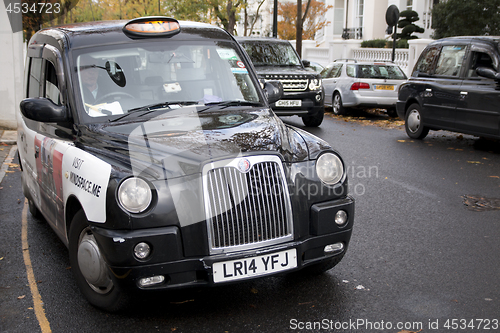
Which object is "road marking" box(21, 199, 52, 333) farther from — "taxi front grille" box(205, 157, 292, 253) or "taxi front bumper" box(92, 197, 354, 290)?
"taxi front grille" box(205, 157, 292, 253)

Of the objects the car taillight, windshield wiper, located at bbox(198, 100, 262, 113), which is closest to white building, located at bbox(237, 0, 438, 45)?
the car taillight

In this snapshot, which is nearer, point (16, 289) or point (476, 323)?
point (476, 323)

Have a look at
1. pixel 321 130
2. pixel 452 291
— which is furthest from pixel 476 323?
pixel 321 130

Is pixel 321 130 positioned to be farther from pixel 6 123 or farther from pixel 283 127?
pixel 283 127

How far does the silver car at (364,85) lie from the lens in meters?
15.6

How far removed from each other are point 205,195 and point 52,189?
5.56 ft

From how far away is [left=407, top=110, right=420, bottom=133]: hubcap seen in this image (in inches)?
461

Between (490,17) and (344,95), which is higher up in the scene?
(490,17)

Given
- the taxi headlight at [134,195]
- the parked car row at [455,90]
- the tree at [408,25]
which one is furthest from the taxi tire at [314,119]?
the tree at [408,25]

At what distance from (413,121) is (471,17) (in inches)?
719

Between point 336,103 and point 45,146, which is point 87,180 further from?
point 336,103

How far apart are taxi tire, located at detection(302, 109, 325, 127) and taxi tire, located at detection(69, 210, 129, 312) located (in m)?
10.3

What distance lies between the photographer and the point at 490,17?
27.1 m

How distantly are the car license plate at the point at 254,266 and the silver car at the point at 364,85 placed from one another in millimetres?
12613
